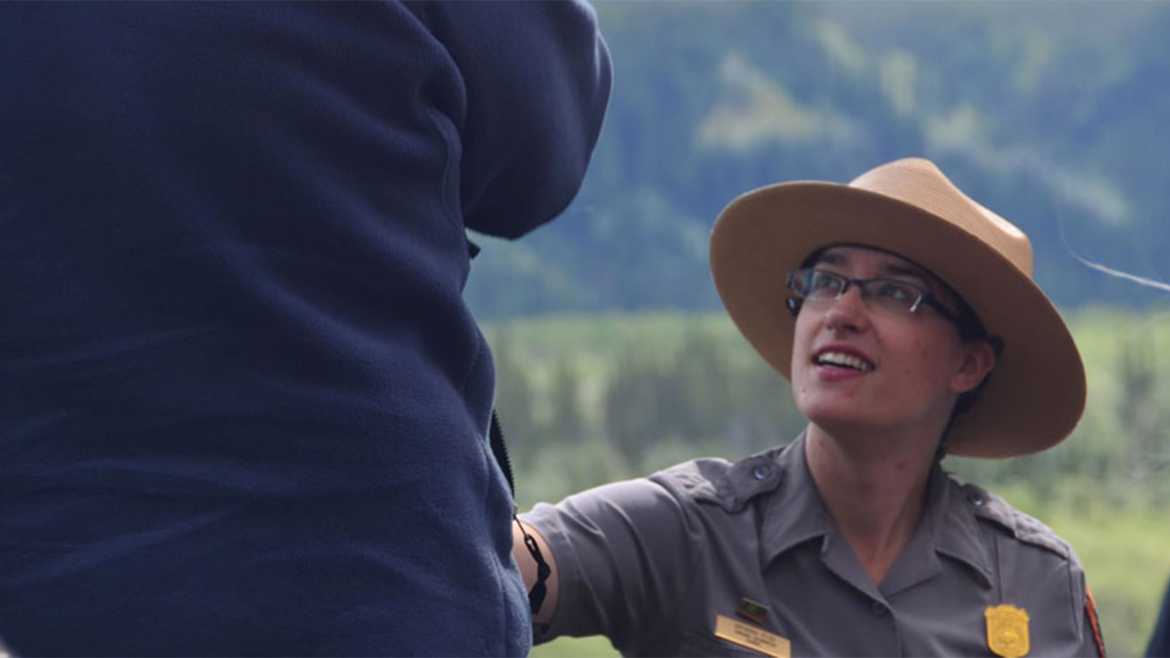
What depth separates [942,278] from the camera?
3096mm

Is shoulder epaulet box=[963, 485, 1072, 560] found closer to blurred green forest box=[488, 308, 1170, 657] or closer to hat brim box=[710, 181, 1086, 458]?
hat brim box=[710, 181, 1086, 458]

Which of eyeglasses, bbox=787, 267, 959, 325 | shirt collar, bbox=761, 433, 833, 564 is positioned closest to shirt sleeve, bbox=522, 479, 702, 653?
shirt collar, bbox=761, 433, 833, 564

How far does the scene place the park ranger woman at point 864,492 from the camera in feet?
9.26

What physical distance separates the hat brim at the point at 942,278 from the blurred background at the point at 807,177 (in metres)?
0.38

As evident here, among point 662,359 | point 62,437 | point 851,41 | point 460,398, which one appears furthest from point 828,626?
point 851,41

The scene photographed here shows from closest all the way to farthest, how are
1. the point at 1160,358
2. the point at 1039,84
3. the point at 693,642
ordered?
the point at 693,642 < the point at 1160,358 < the point at 1039,84

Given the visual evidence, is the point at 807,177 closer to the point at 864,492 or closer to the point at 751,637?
the point at 864,492

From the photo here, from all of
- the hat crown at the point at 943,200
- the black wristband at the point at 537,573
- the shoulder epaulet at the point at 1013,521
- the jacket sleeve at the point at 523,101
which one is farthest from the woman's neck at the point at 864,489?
the jacket sleeve at the point at 523,101

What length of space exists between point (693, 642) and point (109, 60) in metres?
1.67

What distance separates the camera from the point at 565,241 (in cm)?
533

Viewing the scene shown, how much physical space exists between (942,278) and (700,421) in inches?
131

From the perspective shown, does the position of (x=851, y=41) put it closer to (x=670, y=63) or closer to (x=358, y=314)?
(x=670, y=63)

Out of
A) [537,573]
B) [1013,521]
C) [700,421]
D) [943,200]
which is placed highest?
[943,200]

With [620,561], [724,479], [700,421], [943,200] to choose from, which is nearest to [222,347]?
[620,561]
